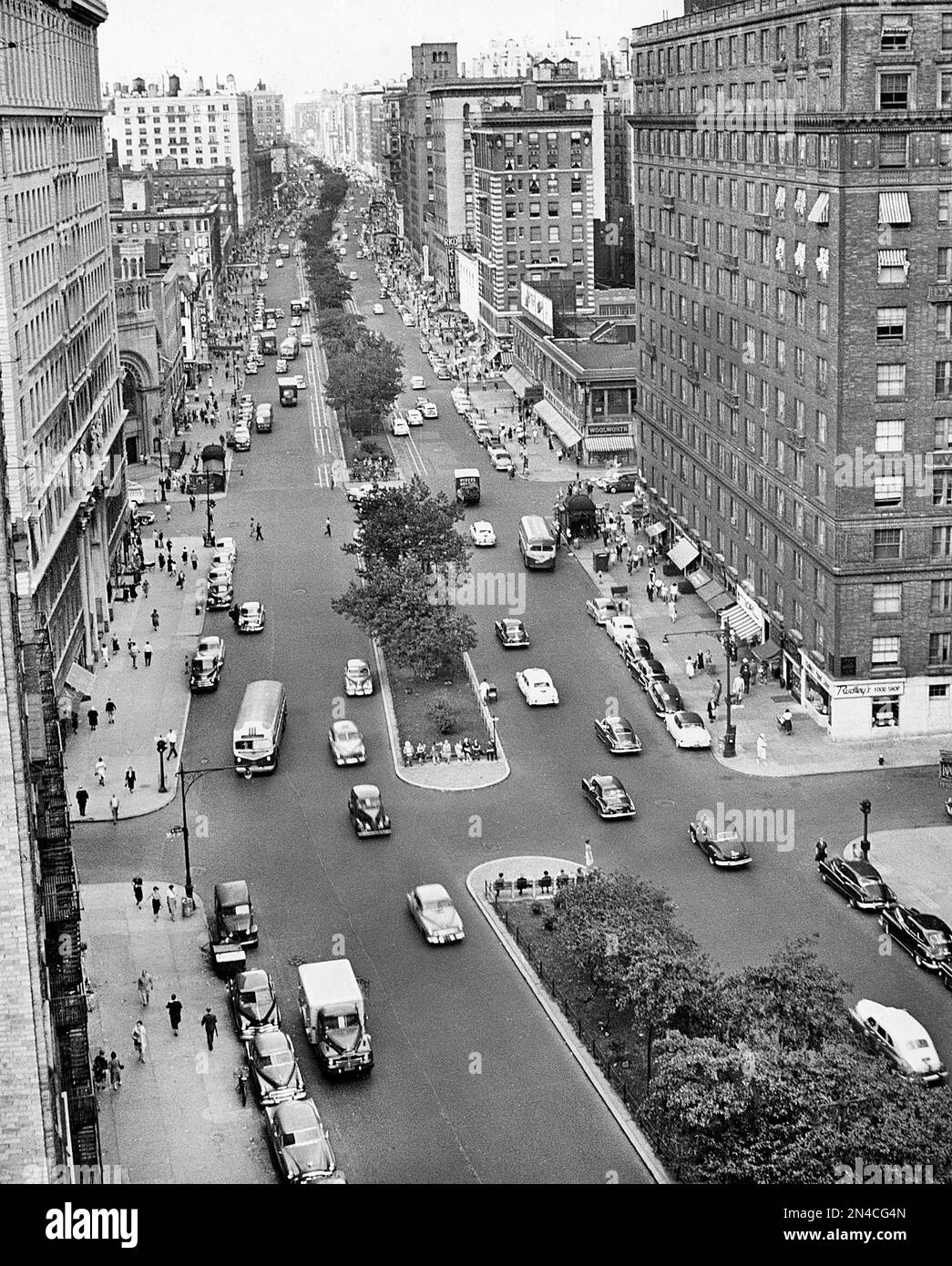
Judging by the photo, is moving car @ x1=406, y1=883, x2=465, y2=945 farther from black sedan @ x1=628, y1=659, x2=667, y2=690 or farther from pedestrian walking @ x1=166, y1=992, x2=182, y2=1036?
black sedan @ x1=628, y1=659, x2=667, y2=690

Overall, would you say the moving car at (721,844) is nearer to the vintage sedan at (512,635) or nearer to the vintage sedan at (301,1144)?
the vintage sedan at (301,1144)

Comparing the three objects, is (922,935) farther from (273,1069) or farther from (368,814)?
(368,814)

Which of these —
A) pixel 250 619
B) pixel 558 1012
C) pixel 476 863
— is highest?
pixel 250 619

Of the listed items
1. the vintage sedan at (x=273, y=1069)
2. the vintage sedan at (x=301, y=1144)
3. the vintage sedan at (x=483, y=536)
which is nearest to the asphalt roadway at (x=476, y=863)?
the vintage sedan at (x=301, y=1144)

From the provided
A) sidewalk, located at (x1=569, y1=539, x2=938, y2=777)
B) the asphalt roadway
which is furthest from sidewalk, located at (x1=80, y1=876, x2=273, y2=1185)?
sidewalk, located at (x1=569, y1=539, x2=938, y2=777)

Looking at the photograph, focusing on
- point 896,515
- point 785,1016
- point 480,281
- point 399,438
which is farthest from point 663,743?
point 480,281

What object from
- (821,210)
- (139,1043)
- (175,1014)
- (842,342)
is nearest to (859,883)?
(175,1014)

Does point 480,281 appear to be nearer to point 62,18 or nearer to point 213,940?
point 62,18
